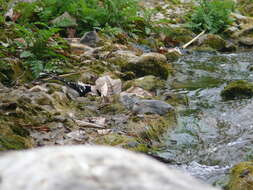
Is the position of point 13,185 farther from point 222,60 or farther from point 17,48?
point 222,60

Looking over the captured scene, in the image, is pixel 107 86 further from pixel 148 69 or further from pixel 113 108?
pixel 148 69

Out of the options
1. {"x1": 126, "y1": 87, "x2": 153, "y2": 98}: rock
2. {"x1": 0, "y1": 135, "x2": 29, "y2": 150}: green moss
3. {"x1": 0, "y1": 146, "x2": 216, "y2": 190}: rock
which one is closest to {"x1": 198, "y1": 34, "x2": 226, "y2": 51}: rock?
{"x1": 126, "y1": 87, "x2": 153, "y2": 98}: rock

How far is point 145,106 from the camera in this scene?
412cm

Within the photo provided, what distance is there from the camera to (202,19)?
10055mm

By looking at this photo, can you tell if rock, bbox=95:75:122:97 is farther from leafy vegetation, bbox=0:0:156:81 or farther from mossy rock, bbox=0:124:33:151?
mossy rock, bbox=0:124:33:151

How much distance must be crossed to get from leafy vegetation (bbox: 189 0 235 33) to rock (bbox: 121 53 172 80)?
166 inches

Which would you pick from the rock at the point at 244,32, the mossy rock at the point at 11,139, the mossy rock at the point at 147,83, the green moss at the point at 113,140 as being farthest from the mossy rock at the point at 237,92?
the rock at the point at 244,32

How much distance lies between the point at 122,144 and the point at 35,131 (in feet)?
2.51

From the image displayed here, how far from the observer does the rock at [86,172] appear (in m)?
0.92

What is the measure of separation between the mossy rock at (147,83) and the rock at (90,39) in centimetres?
182

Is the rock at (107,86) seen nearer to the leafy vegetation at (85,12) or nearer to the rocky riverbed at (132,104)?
the rocky riverbed at (132,104)

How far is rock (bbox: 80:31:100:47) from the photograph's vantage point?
6824 mm

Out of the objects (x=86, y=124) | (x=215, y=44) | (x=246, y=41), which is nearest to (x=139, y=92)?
(x=86, y=124)

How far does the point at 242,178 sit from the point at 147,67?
11.0ft
